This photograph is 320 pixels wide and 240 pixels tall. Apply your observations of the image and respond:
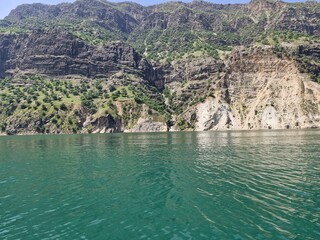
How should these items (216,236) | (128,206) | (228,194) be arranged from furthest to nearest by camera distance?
(228,194) → (128,206) → (216,236)

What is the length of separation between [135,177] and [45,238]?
26397mm

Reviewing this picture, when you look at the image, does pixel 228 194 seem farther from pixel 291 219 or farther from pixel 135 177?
Answer: pixel 135 177

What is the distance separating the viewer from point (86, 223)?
101 ft

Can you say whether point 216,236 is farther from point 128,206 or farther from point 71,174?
point 71,174

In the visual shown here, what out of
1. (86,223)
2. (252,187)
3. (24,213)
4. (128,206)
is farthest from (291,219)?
(24,213)

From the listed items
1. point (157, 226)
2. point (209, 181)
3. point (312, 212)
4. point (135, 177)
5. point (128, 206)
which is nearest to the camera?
point (157, 226)

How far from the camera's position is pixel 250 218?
3064 cm

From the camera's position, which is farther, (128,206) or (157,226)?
(128,206)

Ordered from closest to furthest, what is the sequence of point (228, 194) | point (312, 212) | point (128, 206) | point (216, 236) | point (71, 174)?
point (216, 236), point (312, 212), point (128, 206), point (228, 194), point (71, 174)

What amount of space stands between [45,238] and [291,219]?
2218 cm

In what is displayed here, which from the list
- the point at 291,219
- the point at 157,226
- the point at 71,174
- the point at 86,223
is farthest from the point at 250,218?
the point at 71,174

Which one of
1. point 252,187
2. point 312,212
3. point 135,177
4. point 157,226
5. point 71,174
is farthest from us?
point 71,174

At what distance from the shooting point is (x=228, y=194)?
39625 mm

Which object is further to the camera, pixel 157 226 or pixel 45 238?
pixel 157 226
